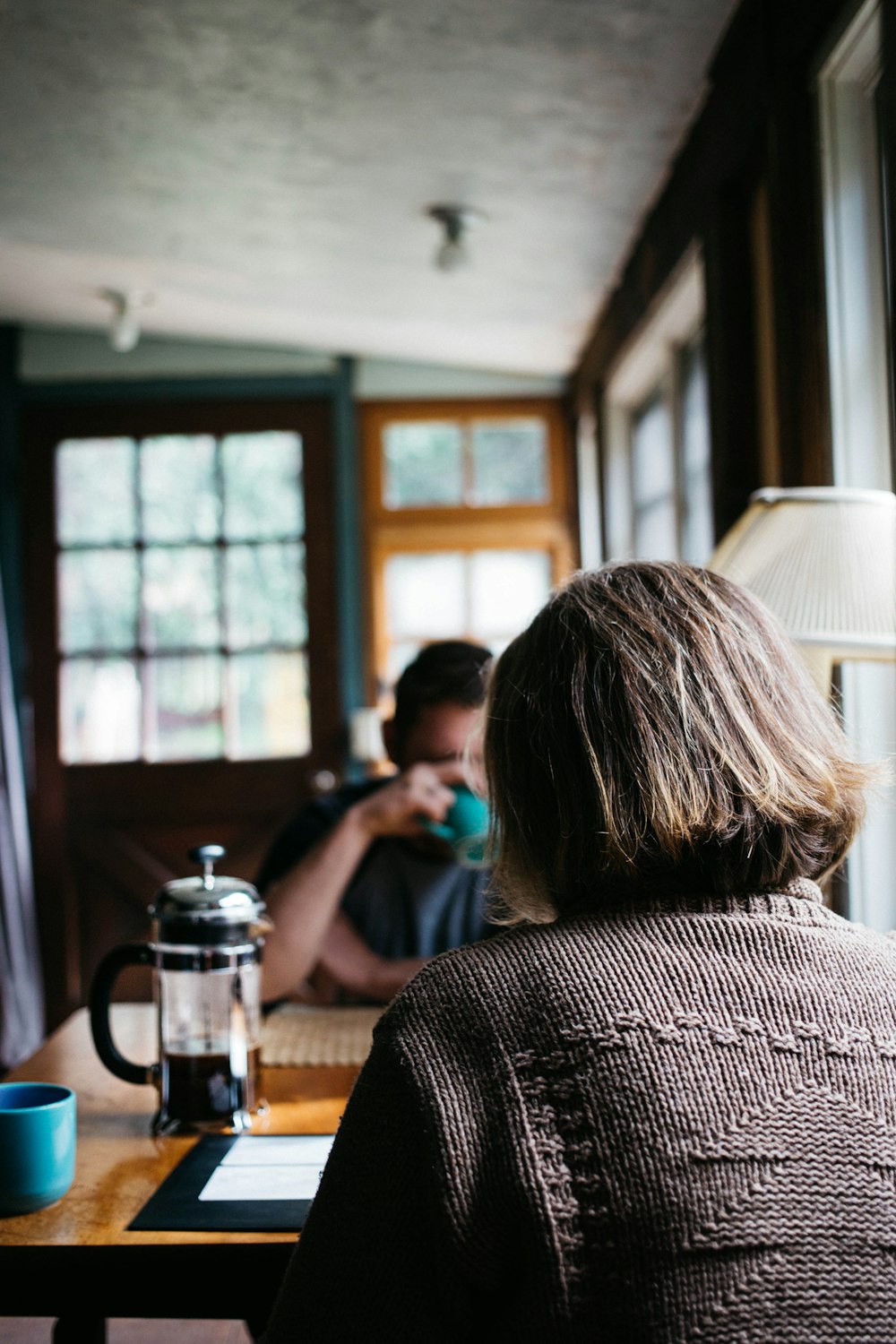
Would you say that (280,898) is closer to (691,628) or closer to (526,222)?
(691,628)

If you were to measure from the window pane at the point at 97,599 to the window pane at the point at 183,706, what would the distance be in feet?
0.60

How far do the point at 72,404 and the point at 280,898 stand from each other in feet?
11.7

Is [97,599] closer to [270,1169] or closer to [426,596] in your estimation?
[426,596]

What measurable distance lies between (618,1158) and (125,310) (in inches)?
161

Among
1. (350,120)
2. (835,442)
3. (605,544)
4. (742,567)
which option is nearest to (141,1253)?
(742,567)

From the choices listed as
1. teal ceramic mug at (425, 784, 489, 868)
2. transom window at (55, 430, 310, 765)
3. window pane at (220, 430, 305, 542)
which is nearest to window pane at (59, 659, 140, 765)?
transom window at (55, 430, 310, 765)

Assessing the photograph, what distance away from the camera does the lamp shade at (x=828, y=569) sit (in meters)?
1.34

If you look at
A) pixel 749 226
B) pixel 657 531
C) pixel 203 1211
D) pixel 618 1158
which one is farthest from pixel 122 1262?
pixel 657 531

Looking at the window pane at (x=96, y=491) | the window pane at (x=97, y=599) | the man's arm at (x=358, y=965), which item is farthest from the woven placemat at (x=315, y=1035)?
the window pane at (x=96, y=491)

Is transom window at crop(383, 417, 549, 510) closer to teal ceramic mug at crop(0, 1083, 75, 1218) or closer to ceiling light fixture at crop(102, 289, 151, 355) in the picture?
ceiling light fixture at crop(102, 289, 151, 355)

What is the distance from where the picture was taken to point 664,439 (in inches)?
148

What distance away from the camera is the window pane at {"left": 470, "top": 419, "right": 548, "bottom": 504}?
16.0 ft

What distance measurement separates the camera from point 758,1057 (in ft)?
2.52

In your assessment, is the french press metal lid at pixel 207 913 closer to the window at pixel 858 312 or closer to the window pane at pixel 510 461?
the window at pixel 858 312
